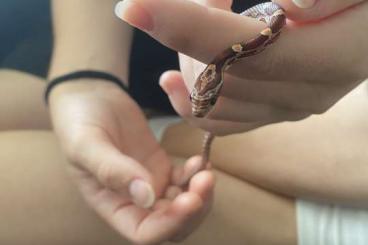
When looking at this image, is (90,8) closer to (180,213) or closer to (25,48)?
(25,48)

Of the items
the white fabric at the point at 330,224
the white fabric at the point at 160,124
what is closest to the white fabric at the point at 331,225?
the white fabric at the point at 330,224

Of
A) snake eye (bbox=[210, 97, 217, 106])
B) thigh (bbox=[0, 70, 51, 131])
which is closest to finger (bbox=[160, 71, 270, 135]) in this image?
snake eye (bbox=[210, 97, 217, 106])

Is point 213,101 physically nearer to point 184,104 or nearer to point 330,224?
point 184,104

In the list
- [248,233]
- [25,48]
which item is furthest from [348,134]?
[25,48]

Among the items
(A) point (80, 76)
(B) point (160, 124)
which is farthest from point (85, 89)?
(B) point (160, 124)

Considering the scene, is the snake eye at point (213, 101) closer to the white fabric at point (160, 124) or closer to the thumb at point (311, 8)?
the thumb at point (311, 8)

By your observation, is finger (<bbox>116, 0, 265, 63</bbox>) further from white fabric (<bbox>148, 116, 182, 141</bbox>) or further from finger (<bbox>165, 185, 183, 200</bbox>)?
white fabric (<bbox>148, 116, 182, 141</bbox>)
